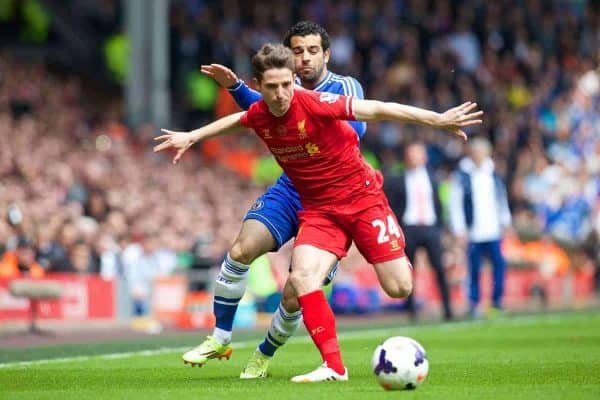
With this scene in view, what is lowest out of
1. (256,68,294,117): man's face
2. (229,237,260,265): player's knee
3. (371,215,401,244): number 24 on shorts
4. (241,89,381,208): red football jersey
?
(229,237,260,265): player's knee

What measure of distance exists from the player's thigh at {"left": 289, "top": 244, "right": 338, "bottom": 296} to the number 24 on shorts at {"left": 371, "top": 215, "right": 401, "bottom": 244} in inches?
13.4

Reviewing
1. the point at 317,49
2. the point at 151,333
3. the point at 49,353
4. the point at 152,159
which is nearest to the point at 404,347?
the point at 317,49

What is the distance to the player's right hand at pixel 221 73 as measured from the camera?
34.1 ft

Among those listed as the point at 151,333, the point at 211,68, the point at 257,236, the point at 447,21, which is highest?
the point at 447,21

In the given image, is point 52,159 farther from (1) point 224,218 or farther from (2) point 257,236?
(2) point 257,236

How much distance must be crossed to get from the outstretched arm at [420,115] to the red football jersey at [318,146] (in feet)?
0.37

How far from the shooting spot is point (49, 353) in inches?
532

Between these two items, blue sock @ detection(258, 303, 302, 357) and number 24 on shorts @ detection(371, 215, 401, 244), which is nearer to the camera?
number 24 on shorts @ detection(371, 215, 401, 244)

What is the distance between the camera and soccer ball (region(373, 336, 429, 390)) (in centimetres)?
888

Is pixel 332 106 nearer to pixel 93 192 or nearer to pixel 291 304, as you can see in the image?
pixel 291 304

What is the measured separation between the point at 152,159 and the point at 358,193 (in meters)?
14.7

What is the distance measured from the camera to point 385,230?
32.7ft

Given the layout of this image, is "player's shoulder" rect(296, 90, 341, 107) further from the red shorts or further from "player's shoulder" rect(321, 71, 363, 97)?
"player's shoulder" rect(321, 71, 363, 97)

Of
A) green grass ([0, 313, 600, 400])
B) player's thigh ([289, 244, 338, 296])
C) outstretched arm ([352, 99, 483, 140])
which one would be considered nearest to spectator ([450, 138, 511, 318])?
green grass ([0, 313, 600, 400])
